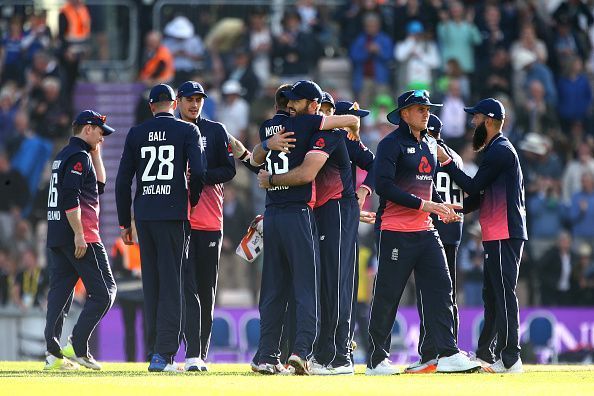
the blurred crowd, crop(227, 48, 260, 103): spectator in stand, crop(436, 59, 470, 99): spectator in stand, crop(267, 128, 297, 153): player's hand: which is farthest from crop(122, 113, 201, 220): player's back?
crop(436, 59, 470, 99): spectator in stand

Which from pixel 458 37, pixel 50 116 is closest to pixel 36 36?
pixel 50 116

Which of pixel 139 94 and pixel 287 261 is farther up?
pixel 139 94

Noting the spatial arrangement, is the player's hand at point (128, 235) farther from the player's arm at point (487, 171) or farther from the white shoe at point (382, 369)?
the player's arm at point (487, 171)

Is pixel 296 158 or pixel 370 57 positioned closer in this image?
pixel 296 158

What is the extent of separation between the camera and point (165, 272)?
540 inches

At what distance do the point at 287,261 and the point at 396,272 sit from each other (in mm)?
974

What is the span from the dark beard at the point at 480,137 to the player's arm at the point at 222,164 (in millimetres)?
2341

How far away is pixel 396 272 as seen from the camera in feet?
44.0

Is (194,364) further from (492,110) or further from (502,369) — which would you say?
(492,110)

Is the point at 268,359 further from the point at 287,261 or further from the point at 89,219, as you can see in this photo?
the point at 89,219

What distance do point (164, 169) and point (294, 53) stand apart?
12374 mm

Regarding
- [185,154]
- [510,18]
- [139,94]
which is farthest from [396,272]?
[510,18]

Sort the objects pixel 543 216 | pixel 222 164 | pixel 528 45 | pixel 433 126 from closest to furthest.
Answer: pixel 222 164 → pixel 433 126 → pixel 543 216 → pixel 528 45

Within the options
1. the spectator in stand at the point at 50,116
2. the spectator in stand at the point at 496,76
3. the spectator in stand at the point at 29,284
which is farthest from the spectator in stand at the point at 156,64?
the spectator in stand at the point at 496,76
